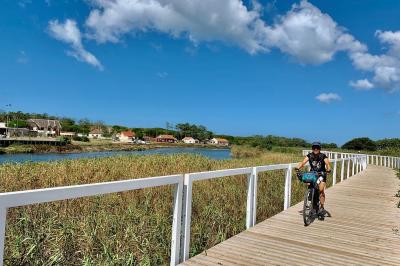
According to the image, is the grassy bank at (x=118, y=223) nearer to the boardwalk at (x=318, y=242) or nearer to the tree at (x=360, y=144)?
the boardwalk at (x=318, y=242)

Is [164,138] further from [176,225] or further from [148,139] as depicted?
[176,225]

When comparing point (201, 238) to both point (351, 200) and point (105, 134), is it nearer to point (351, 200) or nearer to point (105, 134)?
point (351, 200)

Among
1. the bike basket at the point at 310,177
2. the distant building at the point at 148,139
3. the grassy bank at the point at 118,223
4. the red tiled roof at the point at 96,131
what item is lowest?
the grassy bank at the point at 118,223

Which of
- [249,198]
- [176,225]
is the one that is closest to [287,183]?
[249,198]

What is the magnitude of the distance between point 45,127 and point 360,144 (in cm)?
9335

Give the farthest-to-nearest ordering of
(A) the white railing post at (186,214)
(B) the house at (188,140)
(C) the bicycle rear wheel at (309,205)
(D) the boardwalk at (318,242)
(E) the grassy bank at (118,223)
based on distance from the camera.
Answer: (B) the house at (188,140)
(C) the bicycle rear wheel at (309,205)
(D) the boardwalk at (318,242)
(A) the white railing post at (186,214)
(E) the grassy bank at (118,223)

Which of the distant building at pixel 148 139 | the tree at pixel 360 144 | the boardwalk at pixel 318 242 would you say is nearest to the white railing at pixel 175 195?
the boardwalk at pixel 318 242

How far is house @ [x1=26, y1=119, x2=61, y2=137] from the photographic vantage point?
123494mm

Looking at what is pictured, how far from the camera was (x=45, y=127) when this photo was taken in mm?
126812

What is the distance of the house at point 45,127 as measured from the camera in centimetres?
12349

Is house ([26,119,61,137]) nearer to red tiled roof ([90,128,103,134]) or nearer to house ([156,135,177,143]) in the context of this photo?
red tiled roof ([90,128,103,134])

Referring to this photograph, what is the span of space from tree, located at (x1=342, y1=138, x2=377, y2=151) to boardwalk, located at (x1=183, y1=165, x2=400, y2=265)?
72.6m

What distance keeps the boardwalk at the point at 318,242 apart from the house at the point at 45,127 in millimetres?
123602

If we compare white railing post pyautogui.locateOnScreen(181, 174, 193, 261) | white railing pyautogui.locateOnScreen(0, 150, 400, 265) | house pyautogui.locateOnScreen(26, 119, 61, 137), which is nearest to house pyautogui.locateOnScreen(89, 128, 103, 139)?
house pyautogui.locateOnScreen(26, 119, 61, 137)
